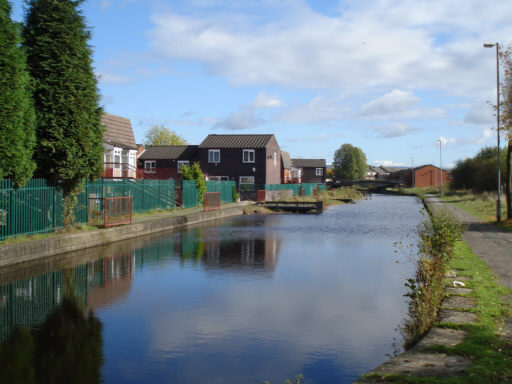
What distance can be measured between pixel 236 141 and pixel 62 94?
41.4 meters

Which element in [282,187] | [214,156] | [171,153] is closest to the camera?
[282,187]

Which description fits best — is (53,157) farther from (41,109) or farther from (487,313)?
(487,313)

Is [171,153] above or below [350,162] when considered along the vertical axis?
below

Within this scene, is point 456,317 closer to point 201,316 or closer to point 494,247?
point 201,316

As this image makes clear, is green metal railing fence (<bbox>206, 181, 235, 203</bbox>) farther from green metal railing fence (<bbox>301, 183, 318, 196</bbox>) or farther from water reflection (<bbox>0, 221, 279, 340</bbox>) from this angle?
green metal railing fence (<bbox>301, 183, 318, 196</bbox>)

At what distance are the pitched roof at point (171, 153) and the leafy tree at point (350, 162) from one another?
95.7 m

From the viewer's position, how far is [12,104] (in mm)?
15438

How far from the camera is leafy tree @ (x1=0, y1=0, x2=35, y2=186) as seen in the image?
15266 mm

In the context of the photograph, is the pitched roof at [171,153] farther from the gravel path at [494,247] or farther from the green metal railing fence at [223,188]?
the gravel path at [494,247]

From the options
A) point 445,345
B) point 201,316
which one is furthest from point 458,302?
point 201,316

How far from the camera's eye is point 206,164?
59750mm

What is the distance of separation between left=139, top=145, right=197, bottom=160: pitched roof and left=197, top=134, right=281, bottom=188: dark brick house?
2.44 m

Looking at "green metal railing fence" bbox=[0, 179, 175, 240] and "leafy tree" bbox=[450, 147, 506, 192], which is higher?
A: "leafy tree" bbox=[450, 147, 506, 192]

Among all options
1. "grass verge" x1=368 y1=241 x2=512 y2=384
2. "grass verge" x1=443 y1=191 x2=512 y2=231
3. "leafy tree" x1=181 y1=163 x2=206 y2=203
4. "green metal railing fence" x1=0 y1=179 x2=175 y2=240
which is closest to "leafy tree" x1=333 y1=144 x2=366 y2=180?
"grass verge" x1=443 y1=191 x2=512 y2=231
